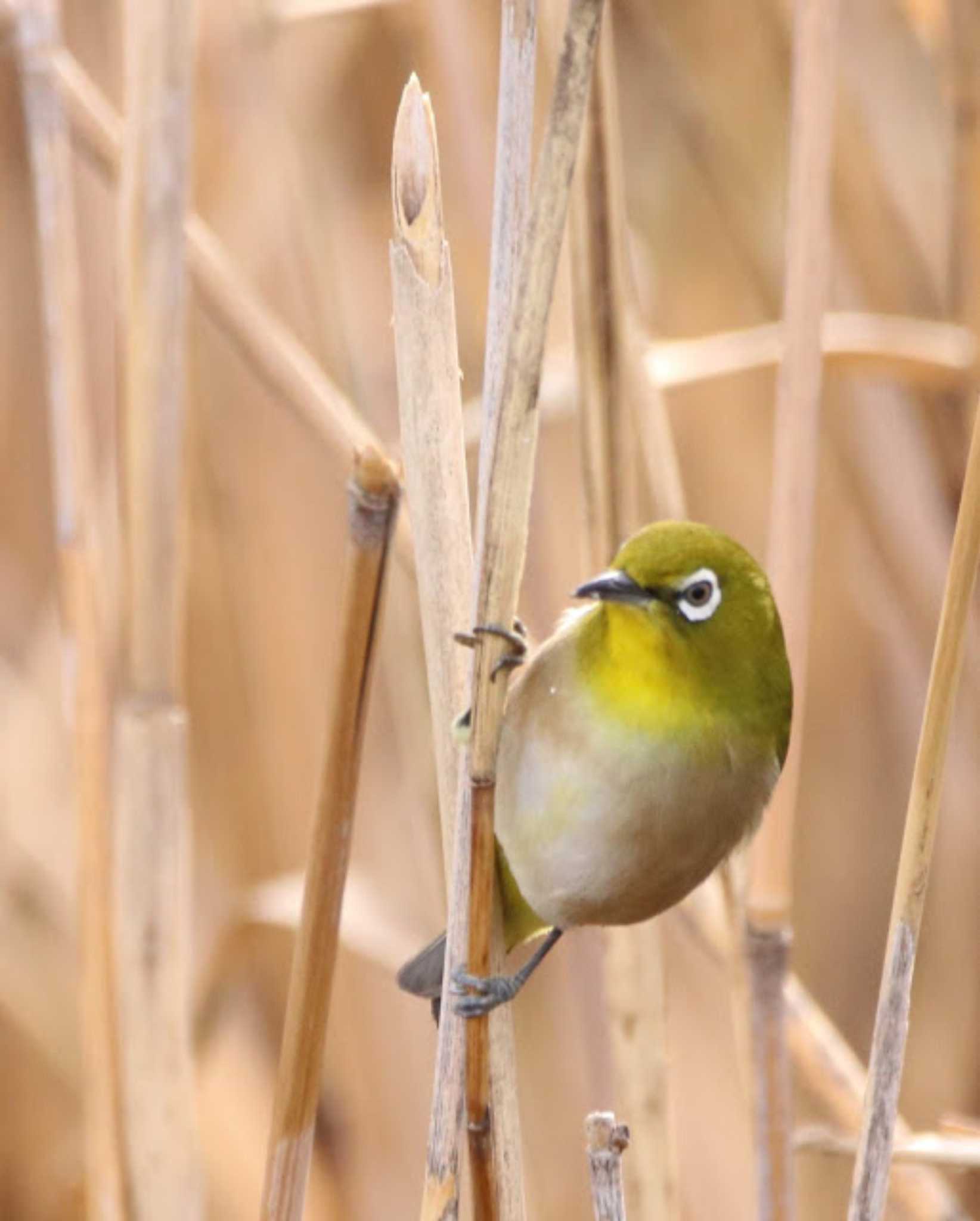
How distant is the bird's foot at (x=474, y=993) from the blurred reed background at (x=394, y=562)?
637 millimetres

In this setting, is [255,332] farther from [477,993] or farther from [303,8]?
[477,993]

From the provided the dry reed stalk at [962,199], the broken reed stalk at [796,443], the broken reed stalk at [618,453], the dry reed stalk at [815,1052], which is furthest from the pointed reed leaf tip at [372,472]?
the dry reed stalk at [962,199]

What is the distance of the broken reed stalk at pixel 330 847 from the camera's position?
854mm

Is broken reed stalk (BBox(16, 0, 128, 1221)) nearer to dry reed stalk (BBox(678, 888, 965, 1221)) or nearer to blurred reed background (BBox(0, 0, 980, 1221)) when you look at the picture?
blurred reed background (BBox(0, 0, 980, 1221))

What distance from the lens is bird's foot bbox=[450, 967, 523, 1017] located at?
842mm

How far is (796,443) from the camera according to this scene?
1.09m

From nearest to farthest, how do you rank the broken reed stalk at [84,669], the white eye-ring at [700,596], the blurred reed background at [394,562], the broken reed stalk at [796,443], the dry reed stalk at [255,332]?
the white eye-ring at [700,596] < the broken reed stalk at [796,443] < the broken reed stalk at [84,669] < the dry reed stalk at [255,332] < the blurred reed background at [394,562]

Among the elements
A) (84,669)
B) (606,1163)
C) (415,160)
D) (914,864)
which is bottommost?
(606,1163)

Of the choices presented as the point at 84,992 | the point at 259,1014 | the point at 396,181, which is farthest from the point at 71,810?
the point at 396,181

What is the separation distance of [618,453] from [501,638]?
10.6 inches

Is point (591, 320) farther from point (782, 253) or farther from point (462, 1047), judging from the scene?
point (782, 253)

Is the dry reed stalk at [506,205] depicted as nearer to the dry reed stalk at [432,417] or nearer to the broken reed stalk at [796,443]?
the dry reed stalk at [432,417]

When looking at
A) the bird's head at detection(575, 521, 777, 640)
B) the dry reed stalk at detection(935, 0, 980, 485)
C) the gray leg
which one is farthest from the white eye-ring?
the dry reed stalk at detection(935, 0, 980, 485)

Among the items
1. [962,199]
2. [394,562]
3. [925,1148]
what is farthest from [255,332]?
[925,1148]
